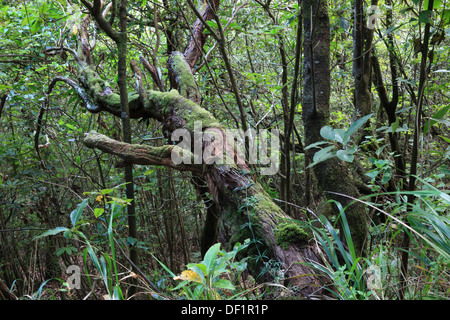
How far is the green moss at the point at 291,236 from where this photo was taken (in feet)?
5.72

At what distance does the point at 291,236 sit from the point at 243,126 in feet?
3.00

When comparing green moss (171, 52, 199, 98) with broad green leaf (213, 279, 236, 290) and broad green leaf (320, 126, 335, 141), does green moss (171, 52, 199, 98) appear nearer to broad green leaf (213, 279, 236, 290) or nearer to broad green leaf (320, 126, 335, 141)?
broad green leaf (320, 126, 335, 141)

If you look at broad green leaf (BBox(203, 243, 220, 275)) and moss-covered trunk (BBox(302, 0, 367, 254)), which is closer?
broad green leaf (BBox(203, 243, 220, 275))

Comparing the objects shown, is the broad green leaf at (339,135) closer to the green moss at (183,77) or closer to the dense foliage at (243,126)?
the dense foliage at (243,126)

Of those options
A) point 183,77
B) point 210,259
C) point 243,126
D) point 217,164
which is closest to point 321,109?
point 243,126

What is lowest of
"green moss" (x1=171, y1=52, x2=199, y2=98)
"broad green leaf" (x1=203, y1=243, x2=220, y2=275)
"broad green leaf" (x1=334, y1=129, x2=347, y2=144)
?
"broad green leaf" (x1=203, y1=243, x2=220, y2=275)

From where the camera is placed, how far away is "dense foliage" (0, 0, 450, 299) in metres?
1.23

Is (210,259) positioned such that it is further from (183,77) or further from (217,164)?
(183,77)

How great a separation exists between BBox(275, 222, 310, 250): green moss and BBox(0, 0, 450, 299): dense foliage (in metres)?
0.01

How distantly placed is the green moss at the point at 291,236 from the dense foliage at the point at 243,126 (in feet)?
0.04

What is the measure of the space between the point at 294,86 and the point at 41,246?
5200 millimetres

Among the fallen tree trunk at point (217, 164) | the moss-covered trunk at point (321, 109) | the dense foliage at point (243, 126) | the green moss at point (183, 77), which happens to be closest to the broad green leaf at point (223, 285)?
the dense foliage at point (243, 126)

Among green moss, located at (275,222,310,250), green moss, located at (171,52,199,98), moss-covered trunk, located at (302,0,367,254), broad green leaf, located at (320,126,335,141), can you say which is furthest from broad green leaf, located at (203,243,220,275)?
green moss, located at (171,52,199,98)
